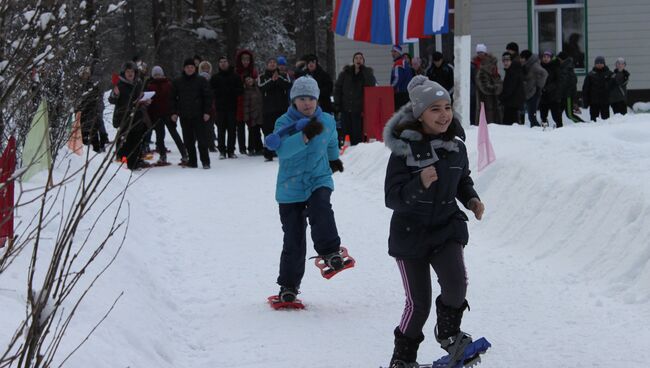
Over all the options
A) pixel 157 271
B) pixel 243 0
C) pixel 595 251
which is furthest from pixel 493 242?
pixel 243 0

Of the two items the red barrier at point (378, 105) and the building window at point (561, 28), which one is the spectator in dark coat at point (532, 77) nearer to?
the red barrier at point (378, 105)

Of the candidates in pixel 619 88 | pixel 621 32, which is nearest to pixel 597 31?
pixel 621 32

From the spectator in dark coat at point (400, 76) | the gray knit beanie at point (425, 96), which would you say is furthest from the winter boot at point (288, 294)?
the spectator in dark coat at point (400, 76)

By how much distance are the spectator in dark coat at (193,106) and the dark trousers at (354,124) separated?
290 centimetres

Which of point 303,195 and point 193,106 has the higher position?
point 193,106

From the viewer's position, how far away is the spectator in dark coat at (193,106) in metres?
17.3

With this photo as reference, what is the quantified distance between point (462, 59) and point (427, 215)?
10.2 metres

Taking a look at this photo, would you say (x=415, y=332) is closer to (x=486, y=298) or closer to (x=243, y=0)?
(x=486, y=298)

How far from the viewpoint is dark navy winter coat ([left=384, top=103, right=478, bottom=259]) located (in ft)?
17.3

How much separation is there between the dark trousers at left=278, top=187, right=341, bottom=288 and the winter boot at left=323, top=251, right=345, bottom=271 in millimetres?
49

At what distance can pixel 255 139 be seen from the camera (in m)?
19.3

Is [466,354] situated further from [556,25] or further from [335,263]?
[556,25]

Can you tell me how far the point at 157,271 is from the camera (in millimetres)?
8758

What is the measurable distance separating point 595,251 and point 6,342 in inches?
198
